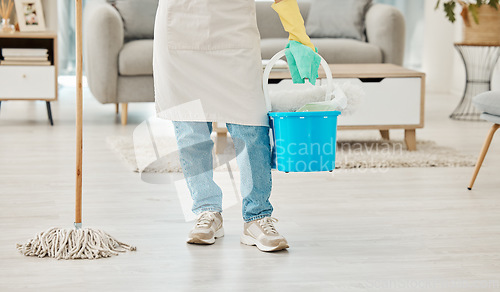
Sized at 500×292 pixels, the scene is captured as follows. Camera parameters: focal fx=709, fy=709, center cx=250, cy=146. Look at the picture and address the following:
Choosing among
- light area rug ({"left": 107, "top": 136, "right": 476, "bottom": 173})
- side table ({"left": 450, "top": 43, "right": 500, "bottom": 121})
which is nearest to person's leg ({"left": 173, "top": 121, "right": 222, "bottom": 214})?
light area rug ({"left": 107, "top": 136, "right": 476, "bottom": 173})

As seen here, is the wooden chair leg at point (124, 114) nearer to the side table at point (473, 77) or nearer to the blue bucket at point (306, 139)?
the side table at point (473, 77)

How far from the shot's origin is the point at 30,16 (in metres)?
4.51

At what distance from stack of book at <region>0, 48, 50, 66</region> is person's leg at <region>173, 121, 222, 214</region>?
8.18 feet

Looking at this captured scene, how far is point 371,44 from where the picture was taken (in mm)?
4609

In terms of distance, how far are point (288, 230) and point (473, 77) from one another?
3.99 meters

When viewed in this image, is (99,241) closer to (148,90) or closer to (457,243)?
(457,243)

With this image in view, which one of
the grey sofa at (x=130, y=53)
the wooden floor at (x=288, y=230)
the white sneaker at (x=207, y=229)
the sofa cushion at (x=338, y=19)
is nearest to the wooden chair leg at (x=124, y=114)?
the grey sofa at (x=130, y=53)

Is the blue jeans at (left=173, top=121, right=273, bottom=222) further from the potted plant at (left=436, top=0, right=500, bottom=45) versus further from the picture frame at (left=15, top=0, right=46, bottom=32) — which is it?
the potted plant at (left=436, top=0, right=500, bottom=45)

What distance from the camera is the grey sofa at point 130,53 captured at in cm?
423

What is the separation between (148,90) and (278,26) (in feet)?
3.86

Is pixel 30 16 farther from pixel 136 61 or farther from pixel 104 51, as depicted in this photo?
pixel 136 61

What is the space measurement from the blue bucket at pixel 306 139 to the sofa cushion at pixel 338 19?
121 inches

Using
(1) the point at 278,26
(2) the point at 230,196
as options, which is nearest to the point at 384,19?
(1) the point at 278,26

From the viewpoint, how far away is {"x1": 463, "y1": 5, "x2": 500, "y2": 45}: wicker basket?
14.8 feet
